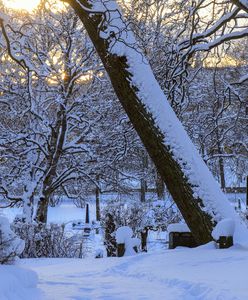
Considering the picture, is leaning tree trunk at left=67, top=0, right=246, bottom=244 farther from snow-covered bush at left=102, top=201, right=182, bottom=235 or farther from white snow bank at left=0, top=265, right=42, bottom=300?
snow-covered bush at left=102, top=201, right=182, bottom=235

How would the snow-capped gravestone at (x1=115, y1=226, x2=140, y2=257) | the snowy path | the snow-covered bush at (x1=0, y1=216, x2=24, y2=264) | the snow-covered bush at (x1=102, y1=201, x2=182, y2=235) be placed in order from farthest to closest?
the snow-covered bush at (x1=102, y1=201, x2=182, y2=235) → the snow-capped gravestone at (x1=115, y1=226, x2=140, y2=257) → the snow-covered bush at (x1=0, y1=216, x2=24, y2=264) → the snowy path

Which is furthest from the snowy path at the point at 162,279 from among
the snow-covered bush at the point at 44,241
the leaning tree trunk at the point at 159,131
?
the snow-covered bush at the point at 44,241

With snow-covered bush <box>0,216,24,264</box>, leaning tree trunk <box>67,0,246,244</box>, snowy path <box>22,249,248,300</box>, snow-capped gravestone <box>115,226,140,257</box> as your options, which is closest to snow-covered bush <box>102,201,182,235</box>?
snow-capped gravestone <box>115,226,140,257</box>

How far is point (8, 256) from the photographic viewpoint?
16.3 ft

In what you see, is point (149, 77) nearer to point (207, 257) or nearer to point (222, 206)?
point (222, 206)

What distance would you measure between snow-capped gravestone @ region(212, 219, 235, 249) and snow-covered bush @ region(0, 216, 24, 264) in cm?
347

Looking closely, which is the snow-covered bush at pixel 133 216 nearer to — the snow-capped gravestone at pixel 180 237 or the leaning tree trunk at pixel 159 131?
the snow-capped gravestone at pixel 180 237

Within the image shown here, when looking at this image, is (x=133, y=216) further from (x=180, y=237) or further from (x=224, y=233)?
(x=224, y=233)

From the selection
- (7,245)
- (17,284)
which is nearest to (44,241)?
(7,245)

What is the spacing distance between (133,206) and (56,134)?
3.66m

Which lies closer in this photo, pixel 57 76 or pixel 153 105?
pixel 153 105

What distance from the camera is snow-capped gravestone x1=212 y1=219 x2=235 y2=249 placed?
24.8 ft

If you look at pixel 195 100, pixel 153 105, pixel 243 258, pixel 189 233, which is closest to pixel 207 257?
pixel 243 258

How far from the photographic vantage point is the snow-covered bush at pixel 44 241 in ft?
43.0
